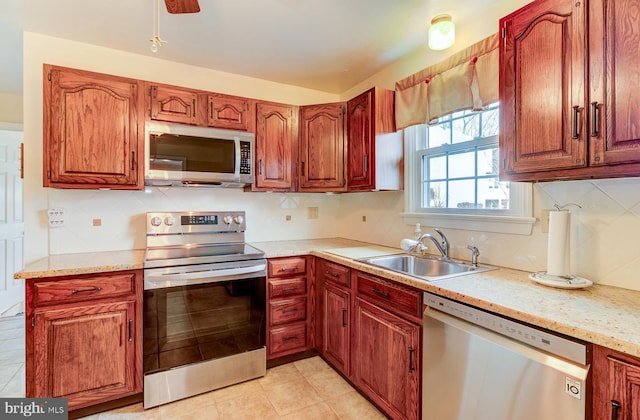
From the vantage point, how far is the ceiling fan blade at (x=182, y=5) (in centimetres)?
142

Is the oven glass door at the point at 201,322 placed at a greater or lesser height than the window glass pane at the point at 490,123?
lesser

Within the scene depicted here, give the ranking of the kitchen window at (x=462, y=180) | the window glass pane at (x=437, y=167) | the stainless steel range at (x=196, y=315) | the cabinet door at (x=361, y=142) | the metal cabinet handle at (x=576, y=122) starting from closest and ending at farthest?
the metal cabinet handle at (x=576, y=122), the kitchen window at (x=462, y=180), the stainless steel range at (x=196, y=315), the window glass pane at (x=437, y=167), the cabinet door at (x=361, y=142)

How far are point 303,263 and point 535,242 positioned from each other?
1518 millimetres

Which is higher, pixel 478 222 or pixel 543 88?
pixel 543 88

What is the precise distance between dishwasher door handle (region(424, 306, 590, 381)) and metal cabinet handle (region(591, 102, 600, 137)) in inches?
33.2

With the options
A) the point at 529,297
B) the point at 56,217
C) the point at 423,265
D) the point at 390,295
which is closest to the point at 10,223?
the point at 56,217

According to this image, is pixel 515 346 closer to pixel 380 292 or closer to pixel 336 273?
pixel 380 292

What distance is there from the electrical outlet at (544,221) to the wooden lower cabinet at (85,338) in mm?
2327

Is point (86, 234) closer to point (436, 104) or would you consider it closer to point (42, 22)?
point (42, 22)

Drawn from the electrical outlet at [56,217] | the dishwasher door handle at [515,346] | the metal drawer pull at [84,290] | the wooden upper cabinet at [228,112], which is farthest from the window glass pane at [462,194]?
the electrical outlet at [56,217]

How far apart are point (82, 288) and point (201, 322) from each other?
2.30ft

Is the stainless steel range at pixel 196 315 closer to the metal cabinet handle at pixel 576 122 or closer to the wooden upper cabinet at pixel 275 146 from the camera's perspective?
the wooden upper cabinet at pixel 275 146

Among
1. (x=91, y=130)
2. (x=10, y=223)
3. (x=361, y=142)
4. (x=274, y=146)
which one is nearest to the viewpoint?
(x=91, y=130)

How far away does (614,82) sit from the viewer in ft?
3.70
